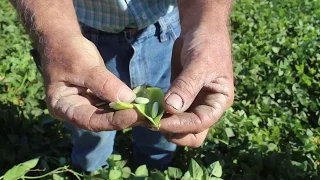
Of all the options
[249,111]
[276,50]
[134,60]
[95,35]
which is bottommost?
[249,111]

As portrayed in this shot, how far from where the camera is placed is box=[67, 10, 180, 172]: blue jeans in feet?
6.15

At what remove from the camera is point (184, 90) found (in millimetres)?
1269

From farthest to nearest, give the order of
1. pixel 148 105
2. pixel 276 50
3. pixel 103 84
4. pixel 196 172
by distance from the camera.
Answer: pixel 276 50 < pixel 196 172 < pixel 148 105 < pixel 103 84

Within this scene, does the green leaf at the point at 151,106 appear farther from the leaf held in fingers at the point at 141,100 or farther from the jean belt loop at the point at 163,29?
the jean belt loop at the point at 163,29

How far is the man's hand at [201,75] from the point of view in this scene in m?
1.28

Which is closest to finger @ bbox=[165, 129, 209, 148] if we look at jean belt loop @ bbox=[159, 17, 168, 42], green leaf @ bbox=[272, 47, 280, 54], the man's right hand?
the man's right hand

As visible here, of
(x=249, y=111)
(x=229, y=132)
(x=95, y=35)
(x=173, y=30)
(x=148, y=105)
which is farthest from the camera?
(x=249, y=111)

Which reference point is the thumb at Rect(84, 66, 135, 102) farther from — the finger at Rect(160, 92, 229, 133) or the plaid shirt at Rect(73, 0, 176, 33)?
the plaid shirt at Rect(73, 0, 176, 33)

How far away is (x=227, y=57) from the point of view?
1427 mm

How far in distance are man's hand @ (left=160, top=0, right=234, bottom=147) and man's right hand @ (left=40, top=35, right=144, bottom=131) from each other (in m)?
0.12

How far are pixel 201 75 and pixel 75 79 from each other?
340mm

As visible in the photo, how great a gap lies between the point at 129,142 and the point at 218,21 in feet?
4.41

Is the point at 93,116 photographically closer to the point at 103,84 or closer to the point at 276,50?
the point at 103,84

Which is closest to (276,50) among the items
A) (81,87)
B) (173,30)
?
(173,30)
